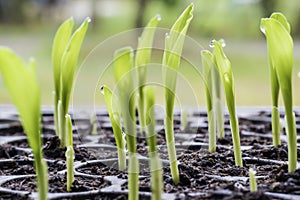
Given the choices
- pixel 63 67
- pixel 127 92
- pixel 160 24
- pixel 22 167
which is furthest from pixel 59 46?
pixel 160 24

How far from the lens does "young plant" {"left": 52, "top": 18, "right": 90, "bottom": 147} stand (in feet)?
2.16

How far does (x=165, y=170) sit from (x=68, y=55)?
0.18m

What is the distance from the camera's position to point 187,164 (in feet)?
2.04

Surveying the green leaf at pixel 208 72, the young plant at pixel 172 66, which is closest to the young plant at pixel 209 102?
the green leaf at pixel 208 72

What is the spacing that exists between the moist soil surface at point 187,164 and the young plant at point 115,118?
1 centimetres

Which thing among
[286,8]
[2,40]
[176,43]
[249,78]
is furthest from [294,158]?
[2,40]

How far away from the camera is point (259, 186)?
511 millimetres

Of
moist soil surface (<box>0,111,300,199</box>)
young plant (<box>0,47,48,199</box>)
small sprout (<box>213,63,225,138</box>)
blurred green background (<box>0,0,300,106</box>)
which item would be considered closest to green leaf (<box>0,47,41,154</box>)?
young plant (<box>0,47,48,199</box>)

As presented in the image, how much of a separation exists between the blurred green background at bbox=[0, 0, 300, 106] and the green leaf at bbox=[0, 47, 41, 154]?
7.98 feet

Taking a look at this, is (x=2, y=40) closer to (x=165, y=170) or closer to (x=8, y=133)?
(x=8, y=133)

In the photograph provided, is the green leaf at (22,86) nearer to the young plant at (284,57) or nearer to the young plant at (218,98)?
the young plant at (284,57)

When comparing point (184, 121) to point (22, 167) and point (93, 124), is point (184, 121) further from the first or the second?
point (22, 167)

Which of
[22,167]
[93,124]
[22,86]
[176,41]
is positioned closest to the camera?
[22,86]

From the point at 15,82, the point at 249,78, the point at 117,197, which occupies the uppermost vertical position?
the point at 249,78
